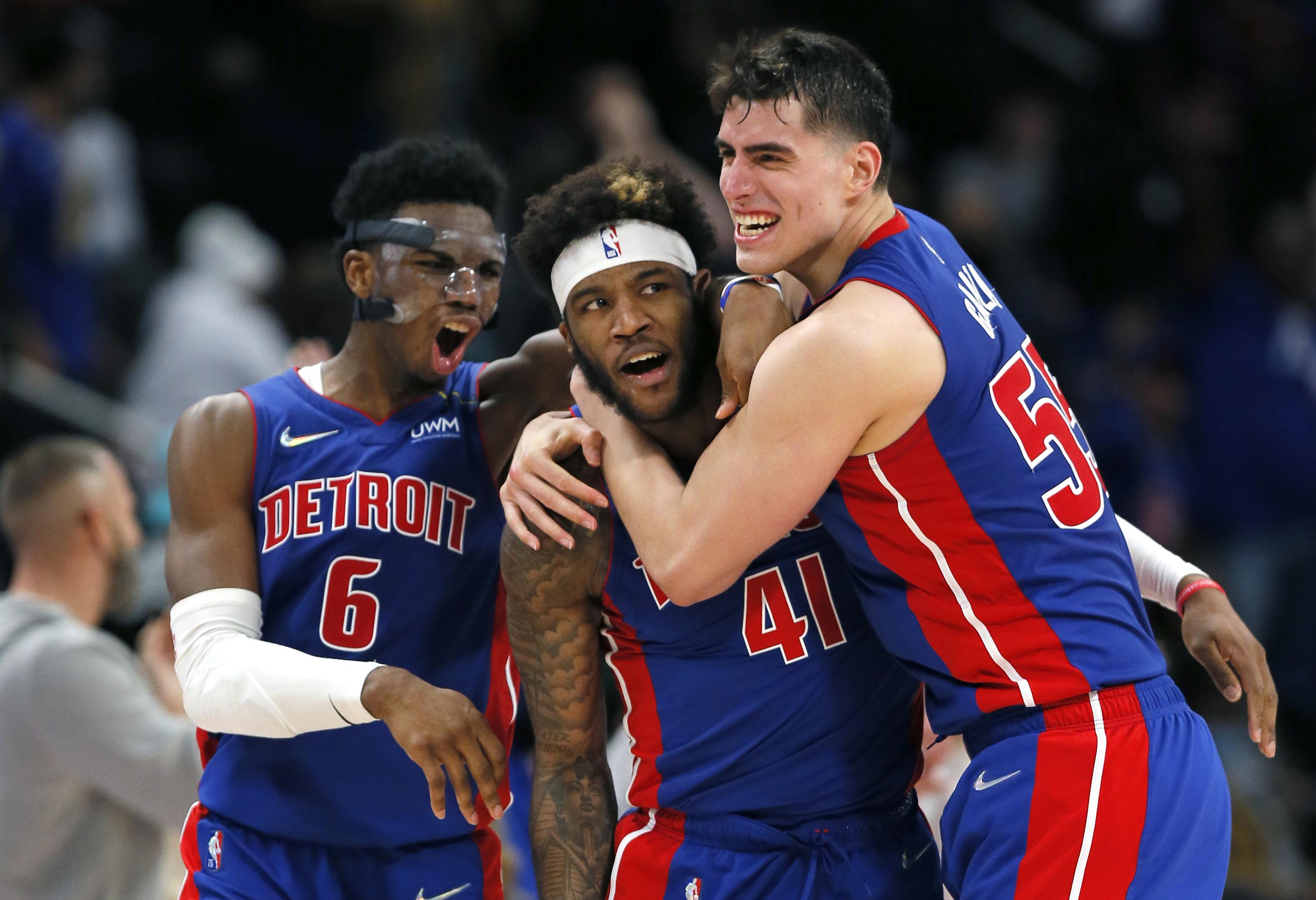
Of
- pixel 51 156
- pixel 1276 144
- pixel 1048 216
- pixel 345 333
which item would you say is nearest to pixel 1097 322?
pixel 1048 216

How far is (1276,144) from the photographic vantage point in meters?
10.0

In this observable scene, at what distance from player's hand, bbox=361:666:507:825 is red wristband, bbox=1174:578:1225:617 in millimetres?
1814

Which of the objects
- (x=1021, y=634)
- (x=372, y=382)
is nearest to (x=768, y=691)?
(x=1021, y=634)

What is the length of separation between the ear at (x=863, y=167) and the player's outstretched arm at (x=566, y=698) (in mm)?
949

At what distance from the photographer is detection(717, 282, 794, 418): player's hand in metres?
3.28

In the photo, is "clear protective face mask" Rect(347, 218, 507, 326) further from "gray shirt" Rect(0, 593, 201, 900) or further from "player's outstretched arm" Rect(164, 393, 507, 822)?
"gray shirt" Rect(0, 593, 201, 900)

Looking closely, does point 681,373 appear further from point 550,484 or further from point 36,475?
point 36,475

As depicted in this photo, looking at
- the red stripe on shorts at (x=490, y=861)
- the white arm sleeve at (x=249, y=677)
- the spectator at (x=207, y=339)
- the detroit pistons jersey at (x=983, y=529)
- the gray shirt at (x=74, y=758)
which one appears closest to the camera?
A: the detroit pistons jersey at (x=983, y=529)

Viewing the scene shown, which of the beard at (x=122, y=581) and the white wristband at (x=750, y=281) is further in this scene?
the beard at (x=122, y=581)

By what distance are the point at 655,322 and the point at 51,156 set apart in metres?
7.30

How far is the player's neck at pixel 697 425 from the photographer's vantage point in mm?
3637

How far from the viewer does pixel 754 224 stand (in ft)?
11.1

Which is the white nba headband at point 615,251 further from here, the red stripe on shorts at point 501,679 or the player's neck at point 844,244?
the red stripe on shorts at point 501,679

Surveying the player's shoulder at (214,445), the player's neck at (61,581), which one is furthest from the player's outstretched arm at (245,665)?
the player's neck at (61,581)
